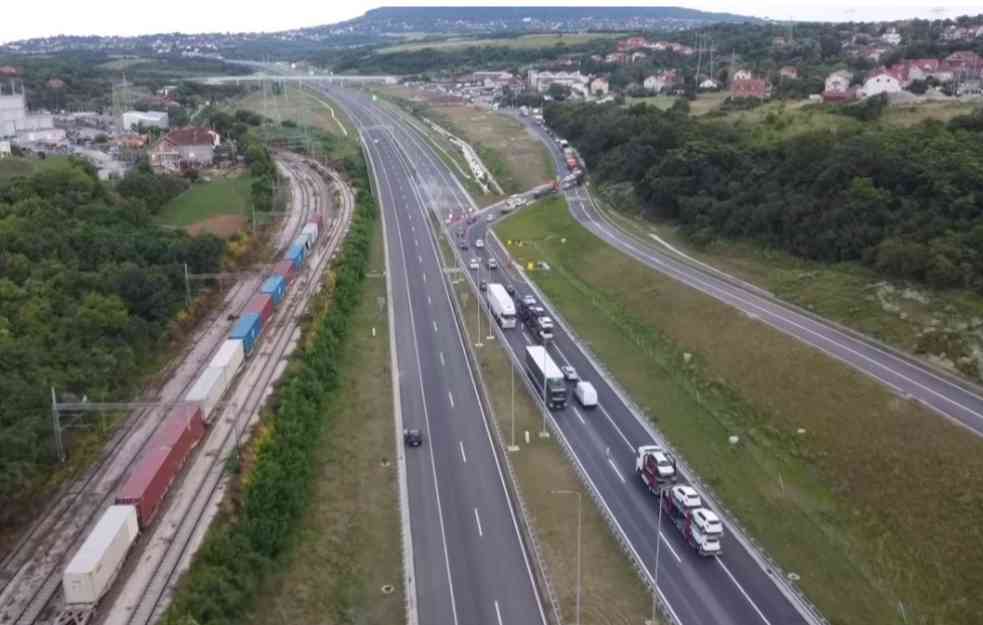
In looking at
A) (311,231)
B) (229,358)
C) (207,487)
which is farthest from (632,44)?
(207,487)

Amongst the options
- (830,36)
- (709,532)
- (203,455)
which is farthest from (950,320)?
(830,36)

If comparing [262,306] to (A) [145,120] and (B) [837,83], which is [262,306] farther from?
(A) [145,120]

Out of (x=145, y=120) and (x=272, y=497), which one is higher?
(x=145, y=120)

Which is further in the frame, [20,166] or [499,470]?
[20,166]

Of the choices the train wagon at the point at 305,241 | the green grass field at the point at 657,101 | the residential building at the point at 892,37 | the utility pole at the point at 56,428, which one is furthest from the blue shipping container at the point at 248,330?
the residential building at the point at 892,37

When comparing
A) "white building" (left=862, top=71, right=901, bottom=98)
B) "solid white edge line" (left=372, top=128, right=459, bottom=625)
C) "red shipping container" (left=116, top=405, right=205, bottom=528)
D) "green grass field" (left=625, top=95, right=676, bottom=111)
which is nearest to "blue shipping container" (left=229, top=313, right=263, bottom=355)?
"red shipping container" (left=116, top=405, right=205, bottom=528)

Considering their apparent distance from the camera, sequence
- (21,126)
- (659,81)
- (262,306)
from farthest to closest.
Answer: (659,81) < (21,126) < (262,306)

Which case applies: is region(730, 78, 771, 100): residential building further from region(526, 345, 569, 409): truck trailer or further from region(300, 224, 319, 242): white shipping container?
region(526, 345, 569, 409): truck trailer
